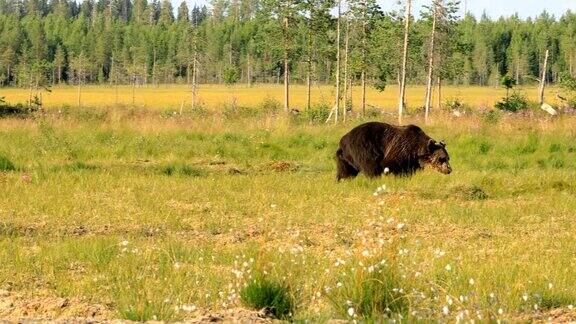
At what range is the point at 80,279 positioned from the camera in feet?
20.5

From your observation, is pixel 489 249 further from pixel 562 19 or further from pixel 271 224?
pixel 562 19

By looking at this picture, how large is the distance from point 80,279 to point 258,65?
114218 mm

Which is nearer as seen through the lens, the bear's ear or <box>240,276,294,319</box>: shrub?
<box>240,276,294,319</box>: shrub

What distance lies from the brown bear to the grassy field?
0.33m

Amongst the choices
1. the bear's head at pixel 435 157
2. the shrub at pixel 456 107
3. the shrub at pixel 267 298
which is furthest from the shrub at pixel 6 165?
the shrub at pixel 456 107

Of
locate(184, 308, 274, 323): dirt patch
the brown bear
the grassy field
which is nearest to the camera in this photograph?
locate(184, 308, 274, 323): dirt patch

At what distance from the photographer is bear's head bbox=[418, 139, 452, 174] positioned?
1395 cm

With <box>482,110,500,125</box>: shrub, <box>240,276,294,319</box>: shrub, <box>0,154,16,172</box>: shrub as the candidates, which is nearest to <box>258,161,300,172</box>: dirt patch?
<box>0,154,16,172</box>: shrub

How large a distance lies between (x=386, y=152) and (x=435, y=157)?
103 centimetres

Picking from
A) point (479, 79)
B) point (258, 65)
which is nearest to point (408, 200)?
point (258, 65)

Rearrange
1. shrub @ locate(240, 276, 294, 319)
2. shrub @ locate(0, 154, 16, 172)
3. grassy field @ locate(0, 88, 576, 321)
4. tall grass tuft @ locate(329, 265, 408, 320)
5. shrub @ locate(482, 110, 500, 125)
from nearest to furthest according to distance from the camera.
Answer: tall grass tuft @ locate(329, 265, 408, 320) < shrub @ locate(240, 276, 294, 319) < grassy field @ locate(0, 88, 576, 321) < shrub @ locate(0, 154, 16, 172) < shrub @ locate(482, 110, 500, 125)

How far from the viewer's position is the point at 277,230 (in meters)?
8.88

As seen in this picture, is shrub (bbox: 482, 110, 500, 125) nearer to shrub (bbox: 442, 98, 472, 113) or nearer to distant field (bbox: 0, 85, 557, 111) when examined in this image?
shrub (bbox: 442, 98, 472, 113)

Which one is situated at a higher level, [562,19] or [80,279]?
[562,19]
